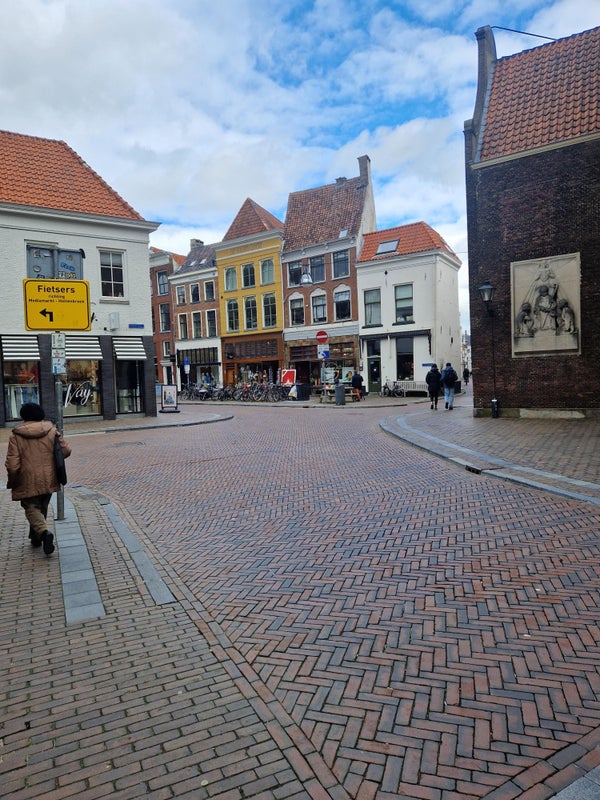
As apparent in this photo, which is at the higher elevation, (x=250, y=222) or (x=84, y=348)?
(x=250, y=222)

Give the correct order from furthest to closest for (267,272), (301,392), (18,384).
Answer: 1. (267,272)
2. (301,392)
3. (18,384)

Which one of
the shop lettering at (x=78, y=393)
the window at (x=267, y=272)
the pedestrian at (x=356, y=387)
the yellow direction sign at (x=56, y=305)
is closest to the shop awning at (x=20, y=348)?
the shop lettering at (x=78, y=393)

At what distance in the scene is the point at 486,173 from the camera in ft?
53.8

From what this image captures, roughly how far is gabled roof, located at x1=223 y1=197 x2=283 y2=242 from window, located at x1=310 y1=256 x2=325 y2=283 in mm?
5310

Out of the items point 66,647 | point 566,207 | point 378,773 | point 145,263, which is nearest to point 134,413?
point 145,263

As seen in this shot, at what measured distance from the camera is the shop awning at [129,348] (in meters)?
21.2

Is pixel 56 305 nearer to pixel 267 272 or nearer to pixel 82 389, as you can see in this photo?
pixel 82 389

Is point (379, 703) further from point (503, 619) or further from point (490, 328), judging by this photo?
point (490, 328)

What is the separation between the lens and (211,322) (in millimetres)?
44781

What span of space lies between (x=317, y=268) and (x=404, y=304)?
7.38 metres

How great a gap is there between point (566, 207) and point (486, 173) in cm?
261

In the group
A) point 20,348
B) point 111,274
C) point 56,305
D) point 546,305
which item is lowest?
point 56,305

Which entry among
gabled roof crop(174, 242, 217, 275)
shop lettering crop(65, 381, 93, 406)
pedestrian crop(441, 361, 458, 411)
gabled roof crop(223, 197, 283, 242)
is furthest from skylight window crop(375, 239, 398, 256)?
shop lettering crop(65, 381, 93, 406)

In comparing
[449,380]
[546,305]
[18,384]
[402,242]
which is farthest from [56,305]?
[402,242]
